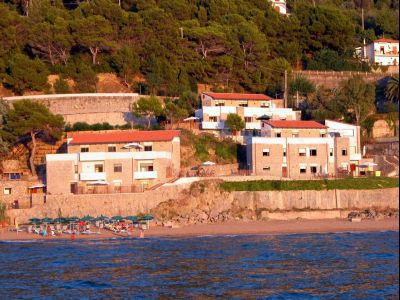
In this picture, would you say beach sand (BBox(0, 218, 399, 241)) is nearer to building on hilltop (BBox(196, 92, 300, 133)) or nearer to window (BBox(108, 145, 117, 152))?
window (BBox(108, 145, 117, 152))

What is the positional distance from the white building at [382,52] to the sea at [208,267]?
129 ft

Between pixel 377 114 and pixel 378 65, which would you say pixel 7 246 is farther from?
pixel 378 65

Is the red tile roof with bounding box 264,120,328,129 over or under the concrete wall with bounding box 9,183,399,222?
over

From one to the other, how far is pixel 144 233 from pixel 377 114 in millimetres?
27132

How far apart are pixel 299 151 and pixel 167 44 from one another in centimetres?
1881

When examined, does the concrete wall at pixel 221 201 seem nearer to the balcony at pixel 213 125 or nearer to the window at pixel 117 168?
the window at pixel 117 168

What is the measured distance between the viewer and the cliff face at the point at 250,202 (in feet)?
177

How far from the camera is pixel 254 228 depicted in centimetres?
5156

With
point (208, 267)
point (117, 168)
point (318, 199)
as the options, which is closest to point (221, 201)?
point (318, 199)

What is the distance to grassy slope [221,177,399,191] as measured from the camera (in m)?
55.3

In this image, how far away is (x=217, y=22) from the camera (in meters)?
79.1

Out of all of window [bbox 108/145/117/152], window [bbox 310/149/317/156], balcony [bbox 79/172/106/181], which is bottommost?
balcony [bbox 79/172/106/181]

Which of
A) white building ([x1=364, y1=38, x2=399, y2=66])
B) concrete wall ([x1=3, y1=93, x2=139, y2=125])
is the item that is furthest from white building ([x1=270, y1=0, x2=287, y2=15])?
concrete wall ([x1=3, y1=93, x2=139, y2=125])

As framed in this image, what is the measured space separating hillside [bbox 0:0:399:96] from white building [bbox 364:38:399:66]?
11.0 feet
